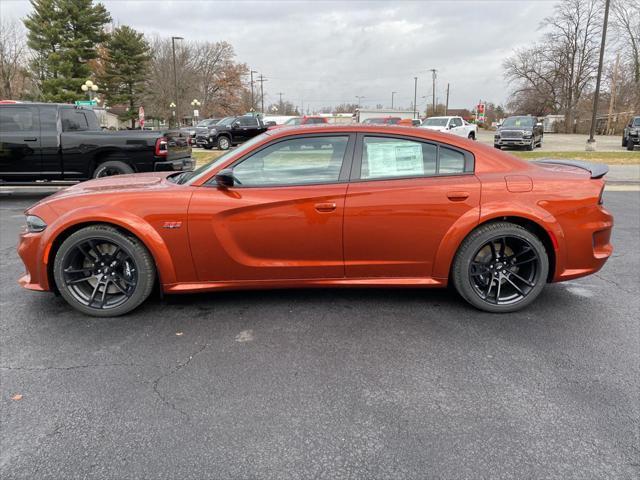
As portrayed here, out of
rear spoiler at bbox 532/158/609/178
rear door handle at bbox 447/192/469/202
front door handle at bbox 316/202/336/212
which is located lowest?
front door handle at bbox 316/202/336/212

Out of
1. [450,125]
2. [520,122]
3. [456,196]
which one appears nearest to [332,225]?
[456,196]

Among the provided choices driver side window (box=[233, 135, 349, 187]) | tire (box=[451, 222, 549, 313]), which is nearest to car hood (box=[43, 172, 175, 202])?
driver side window (box=[233, 135, 349, 187])

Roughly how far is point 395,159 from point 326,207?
718 millimetres

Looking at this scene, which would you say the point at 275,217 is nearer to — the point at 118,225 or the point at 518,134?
the point at 118,225

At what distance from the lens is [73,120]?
9.03 metres

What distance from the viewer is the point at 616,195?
10.2 meters

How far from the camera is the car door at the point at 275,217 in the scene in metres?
3.49

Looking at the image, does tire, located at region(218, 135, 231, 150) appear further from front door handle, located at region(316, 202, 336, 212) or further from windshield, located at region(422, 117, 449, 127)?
front door handle, located at region(316, 202, 336, 212)

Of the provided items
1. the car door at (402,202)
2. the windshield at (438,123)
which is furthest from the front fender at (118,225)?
the windshield at (438,123)

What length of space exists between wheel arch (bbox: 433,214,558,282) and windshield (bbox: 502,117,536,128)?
979 inches

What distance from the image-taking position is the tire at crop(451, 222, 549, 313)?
3.63 meters

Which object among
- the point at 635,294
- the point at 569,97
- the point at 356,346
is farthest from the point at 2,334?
the point at 569,97

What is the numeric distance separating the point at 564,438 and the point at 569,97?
216 feet

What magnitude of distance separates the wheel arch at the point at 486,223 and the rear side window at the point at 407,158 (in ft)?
1.60
